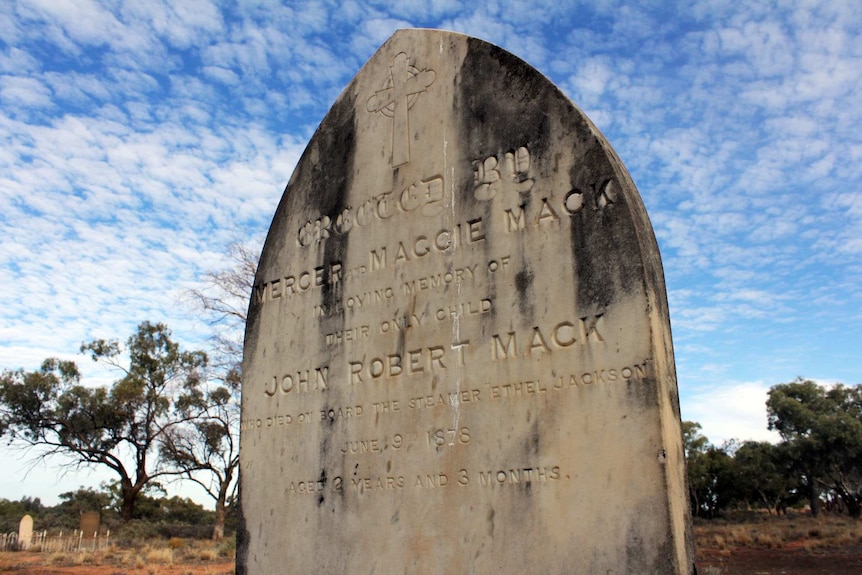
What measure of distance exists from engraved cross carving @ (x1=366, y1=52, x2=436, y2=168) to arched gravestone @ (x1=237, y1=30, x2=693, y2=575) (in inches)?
0.6

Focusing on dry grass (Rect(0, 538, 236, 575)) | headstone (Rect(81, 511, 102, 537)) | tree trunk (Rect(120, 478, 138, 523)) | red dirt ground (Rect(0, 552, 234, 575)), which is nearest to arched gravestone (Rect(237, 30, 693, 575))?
red dirt ground (Rect(0, 552, 234, 575))

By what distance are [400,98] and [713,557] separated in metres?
20.2

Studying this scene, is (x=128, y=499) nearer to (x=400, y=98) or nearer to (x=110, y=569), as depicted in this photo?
(x=110, y=569)

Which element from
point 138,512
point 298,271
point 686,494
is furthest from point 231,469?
point 686,494

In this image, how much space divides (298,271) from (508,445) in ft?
7.08

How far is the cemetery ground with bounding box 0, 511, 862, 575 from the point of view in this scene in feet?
55.7

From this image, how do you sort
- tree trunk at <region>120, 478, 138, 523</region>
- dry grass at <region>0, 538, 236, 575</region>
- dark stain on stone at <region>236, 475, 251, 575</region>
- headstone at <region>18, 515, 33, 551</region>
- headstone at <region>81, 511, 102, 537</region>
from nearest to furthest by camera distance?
1. dark stain on stone at <region>236, 475, 251, 575</region>
2. dry grass at <region>0, 538, 236, 575</region>
3. headstone at <region>18, 515, 33, 551</region>
4. headstone at <region>81, 511, 102, 537</region>
5. tree trunk at <region>120, 478, 138, 523</region>

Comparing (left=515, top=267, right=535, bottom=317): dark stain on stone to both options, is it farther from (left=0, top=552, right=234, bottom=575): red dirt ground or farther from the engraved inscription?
(left=0, top=552, right=234, bottom=575): red dirt ground

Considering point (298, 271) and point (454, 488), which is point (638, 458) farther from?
point (298, 271)

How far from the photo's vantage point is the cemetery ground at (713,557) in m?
17.0

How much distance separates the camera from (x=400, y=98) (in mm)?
4895

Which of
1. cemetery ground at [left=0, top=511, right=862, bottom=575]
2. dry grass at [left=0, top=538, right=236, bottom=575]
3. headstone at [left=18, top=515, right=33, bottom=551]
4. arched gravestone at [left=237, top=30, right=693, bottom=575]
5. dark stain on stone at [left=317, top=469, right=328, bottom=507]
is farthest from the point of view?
headstone at [left=18, top=515, right=33, bottom=551]

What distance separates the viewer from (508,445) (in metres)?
3.64

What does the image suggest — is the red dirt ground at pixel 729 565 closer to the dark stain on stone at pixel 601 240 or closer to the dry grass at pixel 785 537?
the dry grass at pixel 785 537
